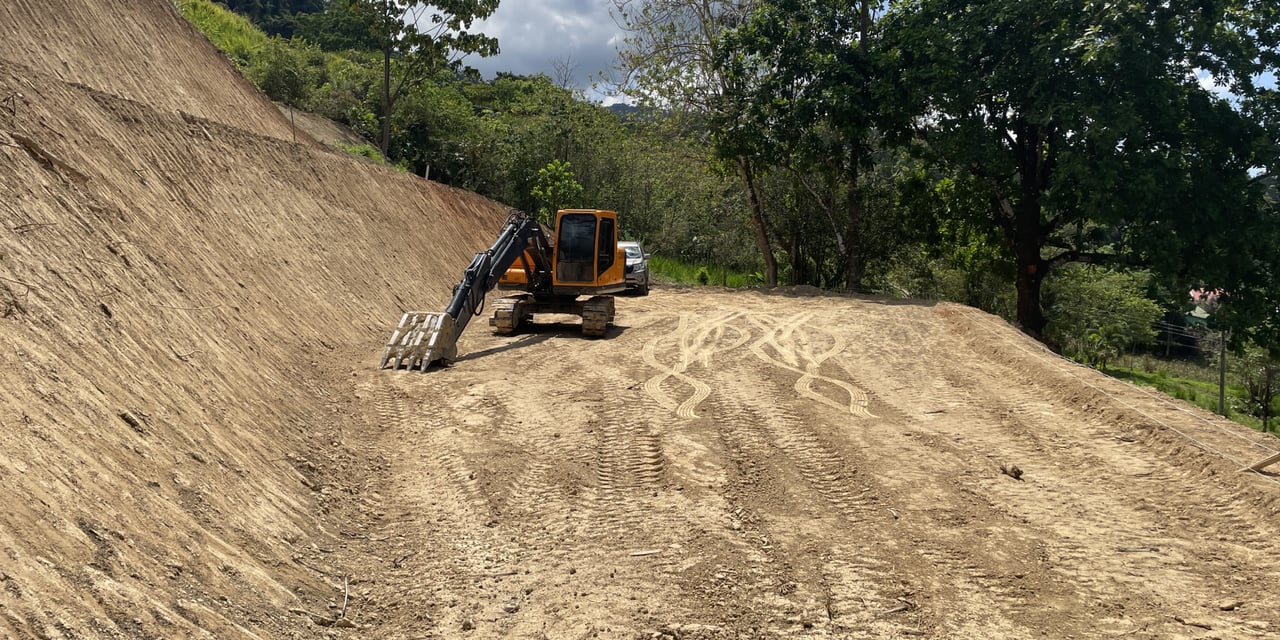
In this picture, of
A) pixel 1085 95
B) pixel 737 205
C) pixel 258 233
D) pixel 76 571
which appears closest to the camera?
pixel 76 571

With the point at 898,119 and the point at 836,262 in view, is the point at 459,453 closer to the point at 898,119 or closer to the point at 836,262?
the point at 898,119

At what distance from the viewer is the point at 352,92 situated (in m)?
33.7

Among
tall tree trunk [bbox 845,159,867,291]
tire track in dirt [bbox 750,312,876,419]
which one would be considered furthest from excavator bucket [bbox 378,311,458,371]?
tall tree trunk [bbox 845,159,867,291]

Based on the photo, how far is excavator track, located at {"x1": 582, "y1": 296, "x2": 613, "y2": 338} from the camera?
15.0 meters

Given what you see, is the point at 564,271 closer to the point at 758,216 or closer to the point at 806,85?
the point at 806,85

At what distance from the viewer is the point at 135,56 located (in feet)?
56.4

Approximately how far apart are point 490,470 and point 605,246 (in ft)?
28.1

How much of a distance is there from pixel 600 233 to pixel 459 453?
810 cm

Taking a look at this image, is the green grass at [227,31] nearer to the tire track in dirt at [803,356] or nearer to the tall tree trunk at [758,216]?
the tall tree trunk at [758,216]

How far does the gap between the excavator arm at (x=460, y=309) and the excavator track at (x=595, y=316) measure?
128cm

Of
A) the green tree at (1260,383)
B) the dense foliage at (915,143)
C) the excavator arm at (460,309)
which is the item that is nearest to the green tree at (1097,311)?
the dense foliage at (915,143)

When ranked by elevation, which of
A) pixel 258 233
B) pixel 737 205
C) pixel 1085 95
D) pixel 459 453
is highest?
pixel 1085 95

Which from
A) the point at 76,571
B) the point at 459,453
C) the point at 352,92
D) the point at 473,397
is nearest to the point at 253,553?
the point at 76,571

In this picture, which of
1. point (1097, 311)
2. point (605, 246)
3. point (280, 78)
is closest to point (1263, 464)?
point (605, 246)
